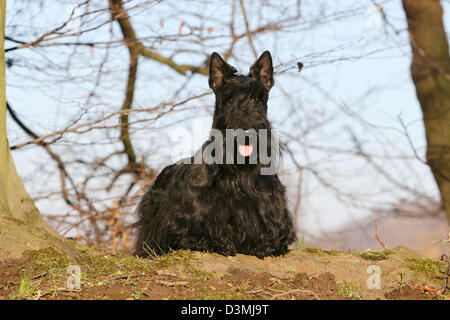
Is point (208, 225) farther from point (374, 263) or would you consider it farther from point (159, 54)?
point (159, 54)

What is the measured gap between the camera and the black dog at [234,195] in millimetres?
4242

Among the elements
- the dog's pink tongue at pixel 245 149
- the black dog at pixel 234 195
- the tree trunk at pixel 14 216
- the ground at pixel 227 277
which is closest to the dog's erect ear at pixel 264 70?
the black dog at pixel 234 195

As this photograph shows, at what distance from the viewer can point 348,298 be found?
11.6ft

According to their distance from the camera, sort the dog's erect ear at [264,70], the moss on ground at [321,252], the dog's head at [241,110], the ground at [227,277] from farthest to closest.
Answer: the moss on ground at [321,252]
the dog's erect ear at [264,70]
the dog's head at [241,110]
the ground at [227,277]

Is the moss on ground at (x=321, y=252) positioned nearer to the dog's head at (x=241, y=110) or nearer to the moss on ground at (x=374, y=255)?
the moss on ground at (x=374, y=255)

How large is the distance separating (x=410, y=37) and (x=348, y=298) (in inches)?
256

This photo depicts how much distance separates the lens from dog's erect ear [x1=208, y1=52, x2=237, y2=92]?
445cm

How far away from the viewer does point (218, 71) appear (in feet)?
14.7

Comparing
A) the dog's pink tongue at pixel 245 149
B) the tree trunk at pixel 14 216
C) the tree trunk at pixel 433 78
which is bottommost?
the tree trunk at pixel 14 216

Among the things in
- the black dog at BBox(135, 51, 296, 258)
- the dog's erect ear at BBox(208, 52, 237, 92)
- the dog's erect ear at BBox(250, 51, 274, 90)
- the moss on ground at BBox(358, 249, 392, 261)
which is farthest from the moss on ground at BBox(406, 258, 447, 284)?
the dog's erect ear at BBox(208, 52, 237, 92)

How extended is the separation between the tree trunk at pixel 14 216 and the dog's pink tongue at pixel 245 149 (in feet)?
6.30

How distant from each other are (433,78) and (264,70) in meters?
5.58

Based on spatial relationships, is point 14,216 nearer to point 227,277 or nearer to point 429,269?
point 227,277

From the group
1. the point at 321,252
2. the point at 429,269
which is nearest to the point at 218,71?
the point at 321,252
